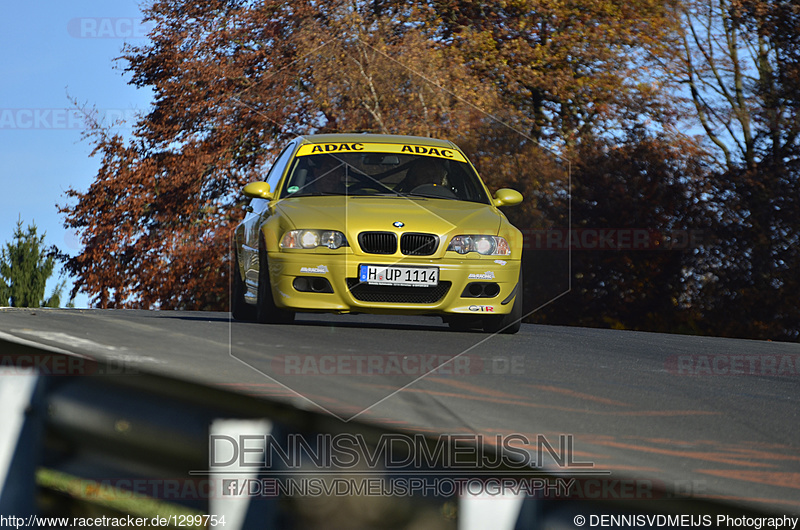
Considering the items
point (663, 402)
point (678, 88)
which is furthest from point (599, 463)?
point (678, 88)

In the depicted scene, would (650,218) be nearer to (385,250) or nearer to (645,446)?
(385,250)

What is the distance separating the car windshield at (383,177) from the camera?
26.1ft

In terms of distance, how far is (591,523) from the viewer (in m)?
2.63

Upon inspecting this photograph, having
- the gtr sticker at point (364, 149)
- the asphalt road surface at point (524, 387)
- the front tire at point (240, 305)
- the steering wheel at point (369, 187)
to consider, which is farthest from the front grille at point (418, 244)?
the front tire at point (240, 305)

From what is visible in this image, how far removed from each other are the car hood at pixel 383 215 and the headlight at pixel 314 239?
4 centimetres

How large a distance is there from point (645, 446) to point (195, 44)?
66.4 feet

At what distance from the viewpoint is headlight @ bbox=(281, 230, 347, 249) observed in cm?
717

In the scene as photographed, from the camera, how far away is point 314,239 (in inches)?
283

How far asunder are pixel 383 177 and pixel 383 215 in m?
0.82

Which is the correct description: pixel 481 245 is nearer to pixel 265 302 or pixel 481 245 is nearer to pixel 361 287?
pixel 361 287

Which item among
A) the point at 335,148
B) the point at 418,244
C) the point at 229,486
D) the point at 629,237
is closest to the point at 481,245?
the point at 418,244

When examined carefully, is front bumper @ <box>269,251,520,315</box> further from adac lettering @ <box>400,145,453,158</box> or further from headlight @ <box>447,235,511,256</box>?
adac lettering @ <box>400,145,453,158</box>

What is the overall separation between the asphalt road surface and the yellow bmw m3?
28cm

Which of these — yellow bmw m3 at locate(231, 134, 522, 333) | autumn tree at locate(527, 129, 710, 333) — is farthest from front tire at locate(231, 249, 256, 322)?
autumn tree at locate(527, 129, 710, 333)
